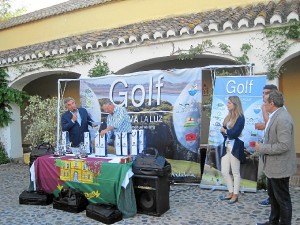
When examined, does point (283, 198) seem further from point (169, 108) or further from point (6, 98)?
point (6, 98)

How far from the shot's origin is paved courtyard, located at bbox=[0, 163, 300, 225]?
5.00 meters

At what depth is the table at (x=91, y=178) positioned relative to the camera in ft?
16.8

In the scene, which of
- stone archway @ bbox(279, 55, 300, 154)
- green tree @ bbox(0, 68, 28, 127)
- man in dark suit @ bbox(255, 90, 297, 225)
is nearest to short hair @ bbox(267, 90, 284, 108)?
man in dark suit @ bbox(255, 90, 297, 225)

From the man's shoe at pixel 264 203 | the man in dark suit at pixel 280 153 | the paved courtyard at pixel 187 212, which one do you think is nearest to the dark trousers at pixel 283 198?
the man in dark suit at pixel 280 153

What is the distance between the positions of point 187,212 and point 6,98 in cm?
769

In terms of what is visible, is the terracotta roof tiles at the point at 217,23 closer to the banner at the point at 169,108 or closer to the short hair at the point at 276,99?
the banner at the point at 169,108

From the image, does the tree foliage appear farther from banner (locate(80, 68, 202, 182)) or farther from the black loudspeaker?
the black loudspeaker

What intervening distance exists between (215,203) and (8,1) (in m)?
29.2

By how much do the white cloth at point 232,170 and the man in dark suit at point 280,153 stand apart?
4.93 feet

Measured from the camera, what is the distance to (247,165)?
249 inches

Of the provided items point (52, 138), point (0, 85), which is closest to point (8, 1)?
point (0, 85)

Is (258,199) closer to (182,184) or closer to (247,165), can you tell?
(247,165)

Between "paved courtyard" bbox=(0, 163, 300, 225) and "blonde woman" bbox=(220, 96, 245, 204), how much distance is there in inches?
12.8

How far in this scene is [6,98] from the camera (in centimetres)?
1079
